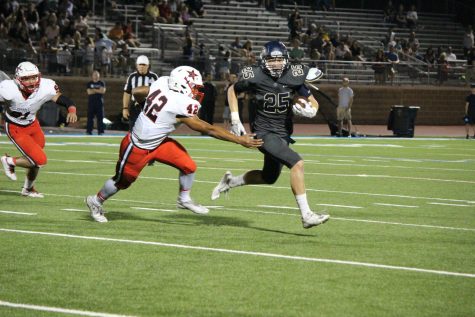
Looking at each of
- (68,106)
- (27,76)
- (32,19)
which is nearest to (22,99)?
(27,76)

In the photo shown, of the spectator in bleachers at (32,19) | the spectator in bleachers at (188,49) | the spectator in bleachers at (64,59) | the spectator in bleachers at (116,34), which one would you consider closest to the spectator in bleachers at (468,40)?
the spectator in bleachers at (188,49)

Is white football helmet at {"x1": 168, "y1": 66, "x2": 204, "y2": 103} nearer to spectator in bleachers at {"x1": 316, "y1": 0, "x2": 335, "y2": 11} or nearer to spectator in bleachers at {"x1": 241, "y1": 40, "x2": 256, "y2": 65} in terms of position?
spectator in bleachers at {"x1": 241, "y1": 40, "x2": 256, "y2": 65}

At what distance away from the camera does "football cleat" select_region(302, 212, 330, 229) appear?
387 inches

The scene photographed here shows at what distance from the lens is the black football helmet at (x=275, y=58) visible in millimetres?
10562

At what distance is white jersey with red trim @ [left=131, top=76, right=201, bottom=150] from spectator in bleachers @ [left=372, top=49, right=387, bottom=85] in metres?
28.9

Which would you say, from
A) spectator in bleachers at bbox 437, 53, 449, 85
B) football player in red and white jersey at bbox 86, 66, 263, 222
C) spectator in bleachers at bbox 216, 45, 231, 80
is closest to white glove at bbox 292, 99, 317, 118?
football player in red and white jersey at bbox 86, 66, 263, 222

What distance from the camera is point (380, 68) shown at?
39.2 m

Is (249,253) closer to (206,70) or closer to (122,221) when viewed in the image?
(122,221)

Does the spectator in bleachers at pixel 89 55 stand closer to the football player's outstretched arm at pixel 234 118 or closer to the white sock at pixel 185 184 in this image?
the white sock at pixel 185 184

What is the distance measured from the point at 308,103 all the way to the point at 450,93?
3190cm

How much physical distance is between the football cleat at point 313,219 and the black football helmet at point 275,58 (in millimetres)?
1576

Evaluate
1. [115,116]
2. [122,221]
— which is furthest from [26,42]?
[122,221]

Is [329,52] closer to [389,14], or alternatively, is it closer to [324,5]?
[324,5]

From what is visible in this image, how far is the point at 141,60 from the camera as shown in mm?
17781
